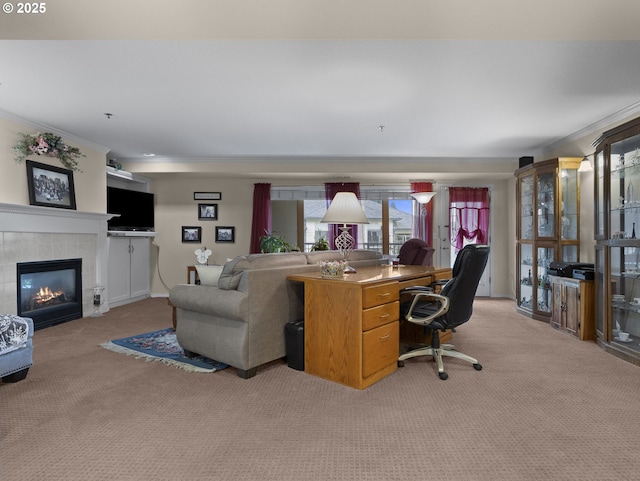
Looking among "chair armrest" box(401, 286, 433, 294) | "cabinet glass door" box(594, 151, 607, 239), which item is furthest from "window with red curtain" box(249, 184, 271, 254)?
"cabinet glass door" box(594, 151, 607, 239)

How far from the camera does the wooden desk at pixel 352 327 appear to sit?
2.48 meters

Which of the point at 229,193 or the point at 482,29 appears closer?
the point at 482,29

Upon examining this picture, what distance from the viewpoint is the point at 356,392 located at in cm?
244

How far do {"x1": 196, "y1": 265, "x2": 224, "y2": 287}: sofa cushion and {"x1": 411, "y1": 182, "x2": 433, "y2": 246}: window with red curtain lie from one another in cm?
454

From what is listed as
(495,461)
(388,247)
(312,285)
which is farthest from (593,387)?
(388,247)

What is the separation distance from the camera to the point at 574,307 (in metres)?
3.92

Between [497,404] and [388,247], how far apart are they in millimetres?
4743

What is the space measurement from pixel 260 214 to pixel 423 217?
3.03 metres

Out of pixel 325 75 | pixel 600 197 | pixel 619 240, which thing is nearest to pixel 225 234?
pixel 325 75

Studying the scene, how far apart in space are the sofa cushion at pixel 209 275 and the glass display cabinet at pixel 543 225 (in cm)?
409

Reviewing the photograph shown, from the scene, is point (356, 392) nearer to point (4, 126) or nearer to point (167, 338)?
point (167, 338)

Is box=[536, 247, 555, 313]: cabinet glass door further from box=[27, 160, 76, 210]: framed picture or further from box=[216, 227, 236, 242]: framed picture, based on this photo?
box=[27, 160, 76, 210]: framed picture

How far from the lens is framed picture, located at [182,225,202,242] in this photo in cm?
673

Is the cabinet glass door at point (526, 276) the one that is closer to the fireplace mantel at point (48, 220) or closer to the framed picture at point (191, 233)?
the framed picture at point (191, 233)
